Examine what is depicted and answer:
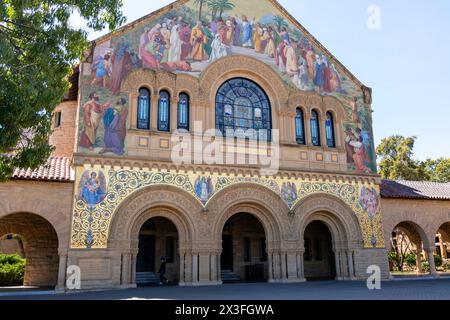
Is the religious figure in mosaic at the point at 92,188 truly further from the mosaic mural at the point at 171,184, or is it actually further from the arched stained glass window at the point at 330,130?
the arched stained glass window at the point at 330,130

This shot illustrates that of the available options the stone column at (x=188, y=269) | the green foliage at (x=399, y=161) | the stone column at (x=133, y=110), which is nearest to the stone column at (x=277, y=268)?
the stone column at (x=188, y=269)

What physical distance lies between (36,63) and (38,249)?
39.3ft

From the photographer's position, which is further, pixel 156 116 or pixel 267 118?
pixel 267 118

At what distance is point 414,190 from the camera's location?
2359cm

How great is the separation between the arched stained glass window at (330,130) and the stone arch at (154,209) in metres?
8.08

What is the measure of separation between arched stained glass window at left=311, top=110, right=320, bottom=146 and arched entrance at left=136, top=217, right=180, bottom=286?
8259 mm

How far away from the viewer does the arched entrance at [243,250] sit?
2206 centimetres

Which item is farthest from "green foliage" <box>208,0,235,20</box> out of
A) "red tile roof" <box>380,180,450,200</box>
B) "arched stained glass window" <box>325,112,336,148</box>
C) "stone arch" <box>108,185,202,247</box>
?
"red tile roof" <box>380,180,450,200</box>

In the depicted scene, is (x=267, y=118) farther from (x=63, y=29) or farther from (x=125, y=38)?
(x=63, y=29)

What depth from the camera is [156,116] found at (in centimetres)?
1808

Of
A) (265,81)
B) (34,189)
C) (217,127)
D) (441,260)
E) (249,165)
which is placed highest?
(265,81)

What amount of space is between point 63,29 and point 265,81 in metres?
11.6
